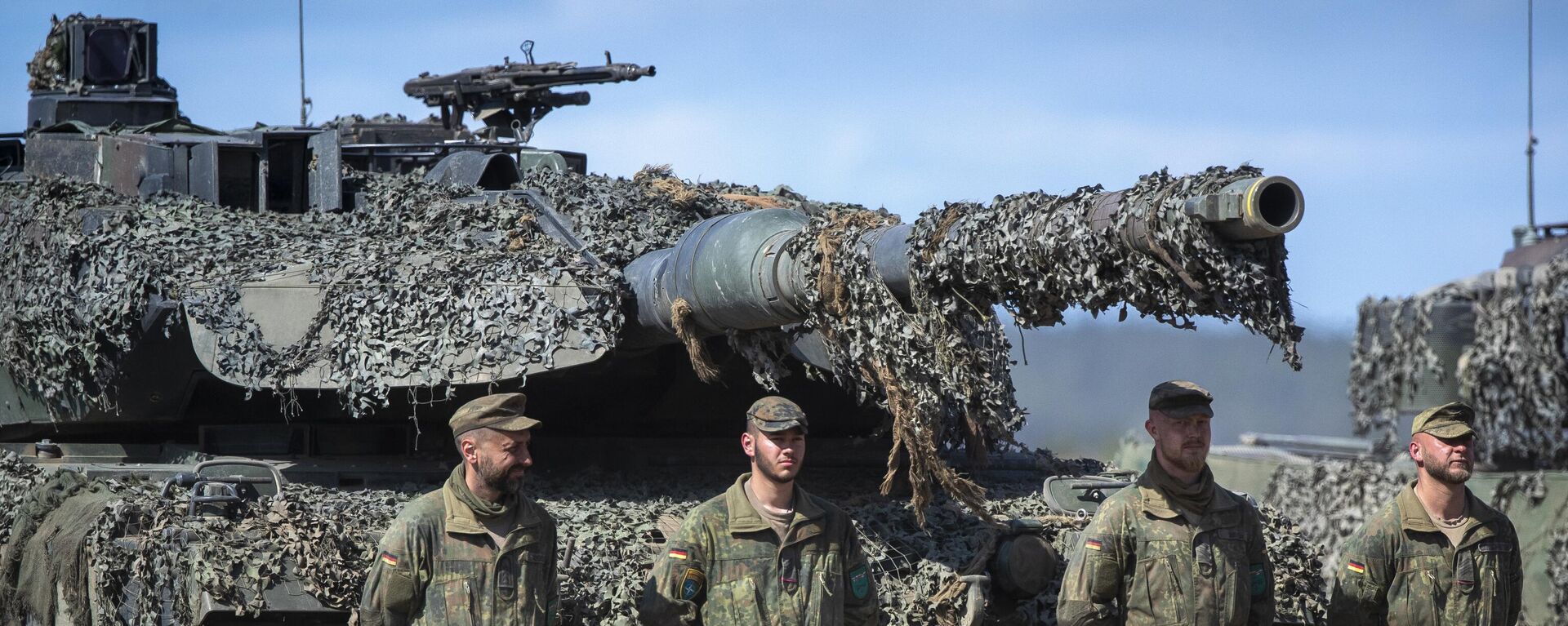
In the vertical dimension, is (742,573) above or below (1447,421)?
below

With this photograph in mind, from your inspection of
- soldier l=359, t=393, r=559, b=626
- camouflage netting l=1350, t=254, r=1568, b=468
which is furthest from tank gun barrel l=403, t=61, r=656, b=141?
camouflage netting l=1350, t=254, r=1568, b=468

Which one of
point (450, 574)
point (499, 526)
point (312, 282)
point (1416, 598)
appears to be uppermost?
point (312, 282)

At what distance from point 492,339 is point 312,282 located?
37.3 inches

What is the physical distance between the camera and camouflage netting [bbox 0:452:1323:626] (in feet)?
22.6

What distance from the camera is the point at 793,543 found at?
6.62 meters

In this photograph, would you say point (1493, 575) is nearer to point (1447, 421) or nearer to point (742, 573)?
point (1447, 421)

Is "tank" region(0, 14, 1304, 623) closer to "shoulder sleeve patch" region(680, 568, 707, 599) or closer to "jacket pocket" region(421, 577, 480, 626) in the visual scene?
"shoulder sleeve patch" region(680, 568, 707, 599)

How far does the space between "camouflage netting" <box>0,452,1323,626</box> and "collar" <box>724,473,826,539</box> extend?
0.58m

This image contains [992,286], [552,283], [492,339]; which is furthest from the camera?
[552,283]

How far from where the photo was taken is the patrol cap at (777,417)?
21.5 ft

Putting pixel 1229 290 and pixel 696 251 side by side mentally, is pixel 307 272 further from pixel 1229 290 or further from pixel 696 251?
pixel 1229 290

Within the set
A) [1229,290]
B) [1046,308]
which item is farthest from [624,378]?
[1229,290]

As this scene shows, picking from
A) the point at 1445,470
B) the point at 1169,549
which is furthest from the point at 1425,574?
the point at 1169,549

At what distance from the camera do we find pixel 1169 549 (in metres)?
6.62
